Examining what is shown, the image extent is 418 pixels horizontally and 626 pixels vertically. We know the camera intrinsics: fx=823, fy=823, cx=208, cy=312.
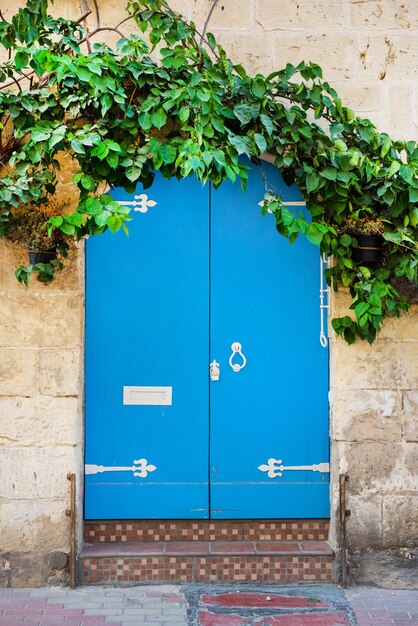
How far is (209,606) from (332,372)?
1.47 m

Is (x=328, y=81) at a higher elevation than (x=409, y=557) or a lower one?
higher

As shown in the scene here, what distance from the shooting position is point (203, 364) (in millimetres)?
4816

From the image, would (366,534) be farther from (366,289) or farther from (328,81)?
(328,81)

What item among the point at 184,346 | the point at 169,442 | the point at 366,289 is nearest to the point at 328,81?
the point at 366,289

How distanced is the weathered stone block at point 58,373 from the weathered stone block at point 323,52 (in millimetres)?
2048

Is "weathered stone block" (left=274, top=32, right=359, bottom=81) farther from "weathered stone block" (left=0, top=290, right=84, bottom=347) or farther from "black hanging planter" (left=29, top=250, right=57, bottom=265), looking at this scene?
"weathered stone block" (left=0, top=290, right=84, bottom=347)

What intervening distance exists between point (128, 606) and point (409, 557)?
1595 millimetres

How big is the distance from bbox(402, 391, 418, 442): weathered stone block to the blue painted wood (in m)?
0.45

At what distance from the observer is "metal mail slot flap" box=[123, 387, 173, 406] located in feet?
15.7

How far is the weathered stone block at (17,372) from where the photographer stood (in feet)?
15.1

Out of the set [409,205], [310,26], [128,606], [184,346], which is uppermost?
[310,26]

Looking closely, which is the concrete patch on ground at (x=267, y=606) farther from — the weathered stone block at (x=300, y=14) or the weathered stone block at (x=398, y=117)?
the weathered stone block at (x=300, y=14)

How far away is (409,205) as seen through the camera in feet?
14.5

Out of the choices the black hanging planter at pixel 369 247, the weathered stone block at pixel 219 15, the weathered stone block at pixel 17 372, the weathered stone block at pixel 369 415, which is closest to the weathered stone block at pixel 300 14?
the weathered stone block at pixel 219 15
